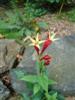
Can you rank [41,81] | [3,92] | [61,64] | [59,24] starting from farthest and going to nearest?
[59,24], [61,64], [3,92], [41,81]

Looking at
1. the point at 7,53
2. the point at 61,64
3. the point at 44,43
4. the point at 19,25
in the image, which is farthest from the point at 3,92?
the point at 19,25

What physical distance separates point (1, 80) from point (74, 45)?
1259 millimetres

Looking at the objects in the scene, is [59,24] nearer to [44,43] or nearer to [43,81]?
[43,81]

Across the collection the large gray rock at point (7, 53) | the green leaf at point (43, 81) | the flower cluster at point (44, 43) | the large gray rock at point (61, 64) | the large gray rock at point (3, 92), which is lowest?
the large gray rock at point (3, 92)

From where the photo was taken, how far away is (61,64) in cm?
517

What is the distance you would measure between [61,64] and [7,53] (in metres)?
0.83

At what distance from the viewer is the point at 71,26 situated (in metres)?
6.40

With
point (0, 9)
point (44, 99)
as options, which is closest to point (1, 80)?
point (44, 99)

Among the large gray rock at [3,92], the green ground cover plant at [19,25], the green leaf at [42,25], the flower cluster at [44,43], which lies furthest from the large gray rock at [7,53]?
the flower cluster at [44,43]

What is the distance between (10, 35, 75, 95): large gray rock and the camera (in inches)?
191

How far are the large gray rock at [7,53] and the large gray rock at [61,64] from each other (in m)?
0.16

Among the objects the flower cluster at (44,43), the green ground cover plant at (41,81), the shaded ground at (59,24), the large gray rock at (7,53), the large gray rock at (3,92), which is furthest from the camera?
the shaded ground at (59,24)

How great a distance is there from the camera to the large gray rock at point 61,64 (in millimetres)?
4863

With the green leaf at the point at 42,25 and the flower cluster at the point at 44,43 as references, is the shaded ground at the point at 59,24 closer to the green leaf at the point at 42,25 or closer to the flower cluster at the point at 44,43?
the green leaf at the point at 42,25
